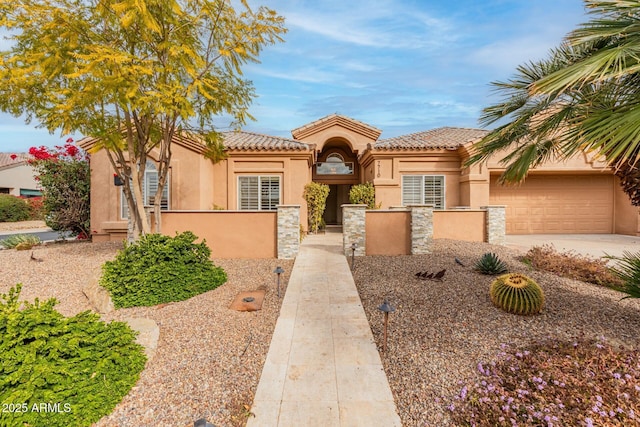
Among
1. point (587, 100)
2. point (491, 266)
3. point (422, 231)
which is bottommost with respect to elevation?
point (491, 266)

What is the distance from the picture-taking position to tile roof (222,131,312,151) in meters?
14.2

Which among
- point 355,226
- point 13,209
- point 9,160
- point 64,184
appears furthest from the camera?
point 9,160

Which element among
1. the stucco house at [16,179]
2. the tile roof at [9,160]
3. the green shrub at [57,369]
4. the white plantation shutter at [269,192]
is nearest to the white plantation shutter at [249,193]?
the white plantation shutter at [269,192]

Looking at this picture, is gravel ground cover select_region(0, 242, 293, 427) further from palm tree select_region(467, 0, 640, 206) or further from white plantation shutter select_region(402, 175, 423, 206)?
white plantation shutter select_region(402, 175, 423, 206)

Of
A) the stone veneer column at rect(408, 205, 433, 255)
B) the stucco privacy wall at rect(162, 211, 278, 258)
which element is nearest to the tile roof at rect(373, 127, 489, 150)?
the stone veneer column at rect(408, 205, 433, 255)

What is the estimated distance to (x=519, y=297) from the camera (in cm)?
525

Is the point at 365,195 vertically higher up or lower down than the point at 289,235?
higher up

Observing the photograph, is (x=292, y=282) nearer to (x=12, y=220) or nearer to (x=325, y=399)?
(x=325, y=399)

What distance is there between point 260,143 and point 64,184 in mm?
8865

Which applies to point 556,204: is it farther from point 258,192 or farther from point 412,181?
point 258,192

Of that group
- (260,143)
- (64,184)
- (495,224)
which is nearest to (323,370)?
(495,224)

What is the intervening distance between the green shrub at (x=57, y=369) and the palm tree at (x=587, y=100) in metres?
6.13

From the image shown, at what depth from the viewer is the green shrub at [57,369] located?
264 centimetres

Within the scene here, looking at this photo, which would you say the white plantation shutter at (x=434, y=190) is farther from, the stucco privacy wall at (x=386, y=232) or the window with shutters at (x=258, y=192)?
the window with shutters at (x=258, y=192)
